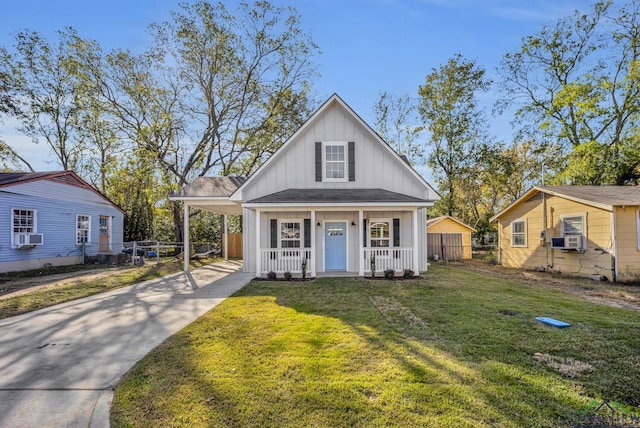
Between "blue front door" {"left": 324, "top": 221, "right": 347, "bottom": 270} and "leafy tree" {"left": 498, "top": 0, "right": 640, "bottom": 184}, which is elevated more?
"leafy tree" {"left": 498, "top": 0, "right": 640, "bottom": 184}

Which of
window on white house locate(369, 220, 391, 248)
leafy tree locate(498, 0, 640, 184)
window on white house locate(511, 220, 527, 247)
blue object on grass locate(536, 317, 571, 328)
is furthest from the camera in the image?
leafy tree locate(498, 0, 640, 184)

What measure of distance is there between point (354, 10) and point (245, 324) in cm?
1122

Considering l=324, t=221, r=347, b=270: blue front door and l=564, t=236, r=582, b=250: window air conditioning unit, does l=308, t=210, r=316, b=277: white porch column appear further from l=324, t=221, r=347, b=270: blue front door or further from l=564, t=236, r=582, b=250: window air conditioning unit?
l=564, t=236, r=582, b=250: window air conditioning unit

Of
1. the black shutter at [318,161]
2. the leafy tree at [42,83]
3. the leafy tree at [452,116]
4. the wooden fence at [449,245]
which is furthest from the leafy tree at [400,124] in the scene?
the leafy tree at [42,83]

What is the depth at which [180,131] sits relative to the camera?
21578 millimetres

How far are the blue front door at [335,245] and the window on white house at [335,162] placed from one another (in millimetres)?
1891

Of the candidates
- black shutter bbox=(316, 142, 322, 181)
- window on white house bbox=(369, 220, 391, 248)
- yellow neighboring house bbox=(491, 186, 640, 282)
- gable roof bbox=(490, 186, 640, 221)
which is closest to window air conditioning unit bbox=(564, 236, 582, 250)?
yellow neighboring house bbox=(491, 186, 640, 282)

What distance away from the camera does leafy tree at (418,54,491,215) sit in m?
23.0

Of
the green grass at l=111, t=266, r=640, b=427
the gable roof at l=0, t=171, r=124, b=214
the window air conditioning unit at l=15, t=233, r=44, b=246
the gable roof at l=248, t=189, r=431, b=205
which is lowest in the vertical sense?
the green grass at l=111, t=266, r=640, b=427

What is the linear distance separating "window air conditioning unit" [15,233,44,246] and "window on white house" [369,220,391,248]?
572 inches

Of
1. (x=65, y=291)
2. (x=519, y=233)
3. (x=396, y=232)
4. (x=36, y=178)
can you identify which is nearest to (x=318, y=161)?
(x=396, y=232)

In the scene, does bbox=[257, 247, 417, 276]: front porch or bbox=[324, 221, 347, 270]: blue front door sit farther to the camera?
bbox=[324, 221, 347, 270]: blue front door

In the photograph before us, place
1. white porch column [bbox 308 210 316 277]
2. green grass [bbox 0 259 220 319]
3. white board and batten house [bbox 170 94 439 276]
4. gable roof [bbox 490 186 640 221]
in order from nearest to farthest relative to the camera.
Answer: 1. green grass [bbox 0 259 220 319]
2. gable roof [bbox 490 186 640 221]
3. white porch column [bbox 308 210 316 277]
4. white board and batten house [bbox 170 94 439 276]

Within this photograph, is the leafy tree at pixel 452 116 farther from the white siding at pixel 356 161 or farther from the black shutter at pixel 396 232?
the black shutter at pixel 396 232
